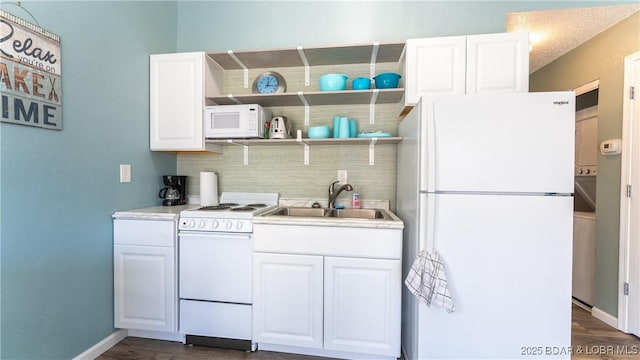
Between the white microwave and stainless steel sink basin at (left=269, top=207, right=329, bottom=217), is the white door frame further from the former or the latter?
the white microwave

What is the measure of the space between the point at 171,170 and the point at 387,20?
224 cm

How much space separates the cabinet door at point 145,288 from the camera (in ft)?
5.74

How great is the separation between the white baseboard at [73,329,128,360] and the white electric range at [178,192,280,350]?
0.46m

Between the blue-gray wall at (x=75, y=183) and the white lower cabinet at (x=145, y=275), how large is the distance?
65 millimetres

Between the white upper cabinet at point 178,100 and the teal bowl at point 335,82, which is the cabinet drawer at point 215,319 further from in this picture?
the teal bowl at point 335,82

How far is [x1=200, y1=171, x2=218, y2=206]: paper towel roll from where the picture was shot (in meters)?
2.21

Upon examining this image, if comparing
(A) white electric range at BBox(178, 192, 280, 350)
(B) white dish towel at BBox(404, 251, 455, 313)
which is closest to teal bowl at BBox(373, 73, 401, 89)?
(B) white dish towel at BBox(404, 251, 455, 313)

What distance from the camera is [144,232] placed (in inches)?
69.3

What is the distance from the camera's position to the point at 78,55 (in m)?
1.55

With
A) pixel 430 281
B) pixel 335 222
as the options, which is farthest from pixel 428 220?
pixel 335 222

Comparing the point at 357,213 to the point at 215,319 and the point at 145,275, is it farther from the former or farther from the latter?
the point at 145,275

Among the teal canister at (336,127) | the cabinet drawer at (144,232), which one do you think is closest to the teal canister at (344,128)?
the teal canister at (336,127)

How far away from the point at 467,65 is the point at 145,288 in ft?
8.54

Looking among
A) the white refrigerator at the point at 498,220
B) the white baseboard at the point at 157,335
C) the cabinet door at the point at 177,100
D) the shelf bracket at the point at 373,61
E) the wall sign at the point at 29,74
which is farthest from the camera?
the cabinet door at the point at 177,100
